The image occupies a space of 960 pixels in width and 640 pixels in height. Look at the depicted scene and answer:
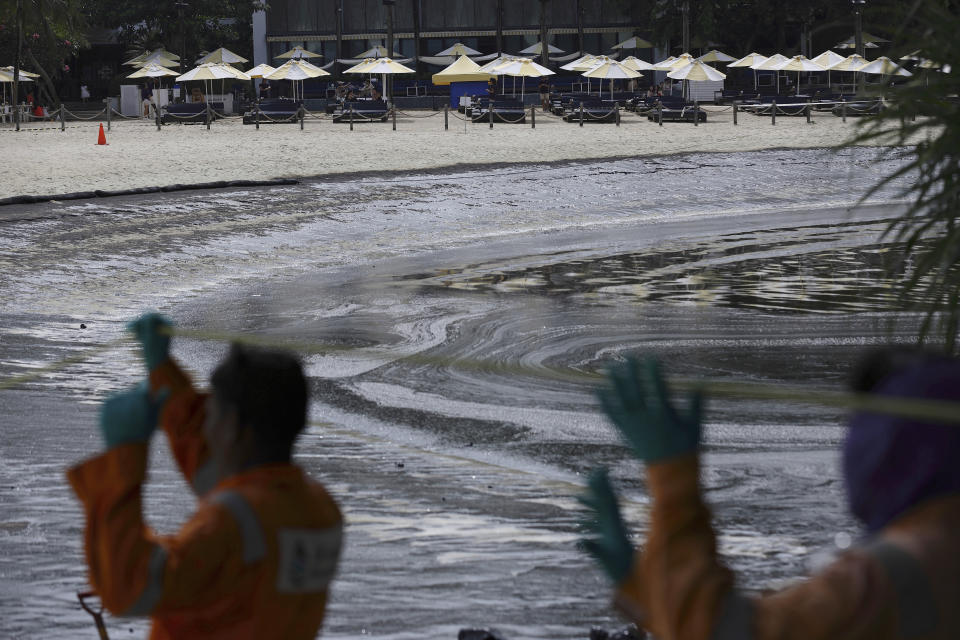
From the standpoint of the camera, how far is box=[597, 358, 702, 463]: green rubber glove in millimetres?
1855

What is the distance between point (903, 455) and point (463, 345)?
912 cm

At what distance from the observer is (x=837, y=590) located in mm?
1799

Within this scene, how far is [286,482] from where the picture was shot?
7.90 feet

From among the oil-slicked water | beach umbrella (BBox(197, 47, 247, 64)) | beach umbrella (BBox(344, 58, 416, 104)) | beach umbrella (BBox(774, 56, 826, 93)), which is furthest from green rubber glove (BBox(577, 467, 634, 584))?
beach umbrella (BBox(197, 47, 247, 64))

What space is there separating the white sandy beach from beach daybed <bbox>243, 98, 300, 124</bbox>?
0.55 meters

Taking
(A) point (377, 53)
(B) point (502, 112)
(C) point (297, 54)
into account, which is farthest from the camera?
(C) point (297, 54)

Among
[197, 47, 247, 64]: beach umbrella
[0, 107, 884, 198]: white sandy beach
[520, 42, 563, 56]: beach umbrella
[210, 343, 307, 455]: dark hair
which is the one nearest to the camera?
[210, 343, 307, 455]: dark hair

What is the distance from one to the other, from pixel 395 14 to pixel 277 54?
5960mm

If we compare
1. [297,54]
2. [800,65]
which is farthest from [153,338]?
[297,54]

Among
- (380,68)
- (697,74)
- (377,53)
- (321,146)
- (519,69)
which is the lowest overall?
(321,146)

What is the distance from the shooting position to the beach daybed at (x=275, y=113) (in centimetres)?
3959

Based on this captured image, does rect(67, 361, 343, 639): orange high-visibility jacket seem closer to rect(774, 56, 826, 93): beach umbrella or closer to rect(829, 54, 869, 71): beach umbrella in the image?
rect(829, 54, 869, 71): beach umbrella

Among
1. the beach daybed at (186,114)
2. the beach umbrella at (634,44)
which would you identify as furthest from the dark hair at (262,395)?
the beach umbrella at (634,44)

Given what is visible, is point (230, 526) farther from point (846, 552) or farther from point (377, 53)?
point (377, 53)
